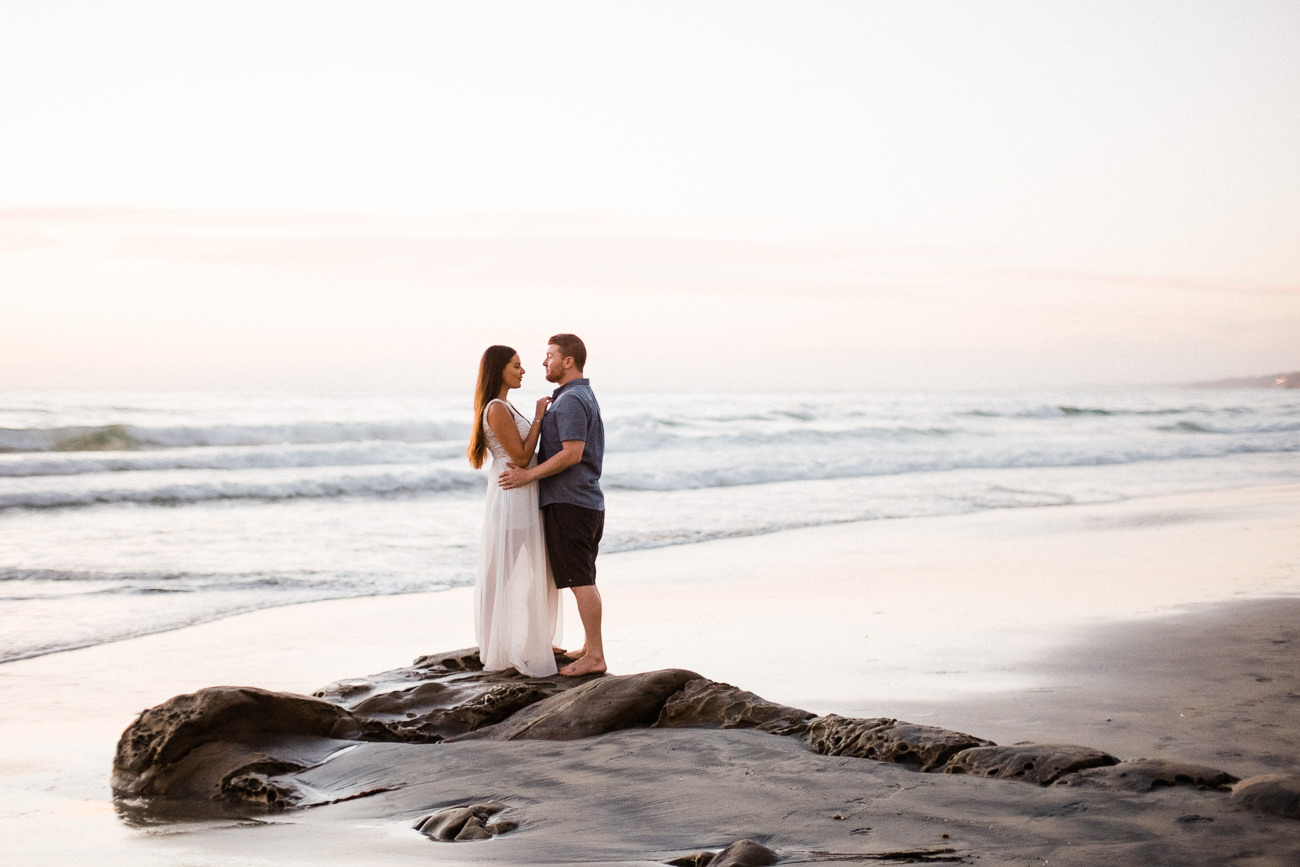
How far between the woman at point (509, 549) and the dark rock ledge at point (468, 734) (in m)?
0.18

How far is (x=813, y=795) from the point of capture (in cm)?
442

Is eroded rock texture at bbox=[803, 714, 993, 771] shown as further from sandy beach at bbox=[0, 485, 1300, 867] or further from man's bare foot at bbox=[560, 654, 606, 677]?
man's bare foot at bbox=[560, 654, 606, 677]

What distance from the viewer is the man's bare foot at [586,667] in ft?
22.5

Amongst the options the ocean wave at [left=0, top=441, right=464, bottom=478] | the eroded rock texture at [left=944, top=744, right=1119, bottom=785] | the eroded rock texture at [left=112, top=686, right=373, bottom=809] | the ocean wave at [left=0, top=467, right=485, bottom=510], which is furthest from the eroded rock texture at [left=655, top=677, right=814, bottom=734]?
the ocean wave at [left=0, top=441, right=464, bottom=478]

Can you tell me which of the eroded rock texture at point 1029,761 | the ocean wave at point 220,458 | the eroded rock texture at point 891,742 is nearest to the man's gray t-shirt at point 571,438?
the eroded rock texture at point 891,742

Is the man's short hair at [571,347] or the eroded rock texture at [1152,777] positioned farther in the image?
the man's short hair at [571,347]

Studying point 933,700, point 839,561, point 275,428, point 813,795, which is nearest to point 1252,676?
point 933,700

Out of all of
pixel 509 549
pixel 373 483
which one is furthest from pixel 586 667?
pixel 373 483

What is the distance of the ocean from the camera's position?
1156 centimetres

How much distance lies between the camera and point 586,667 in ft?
22.6

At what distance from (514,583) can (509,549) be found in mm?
211

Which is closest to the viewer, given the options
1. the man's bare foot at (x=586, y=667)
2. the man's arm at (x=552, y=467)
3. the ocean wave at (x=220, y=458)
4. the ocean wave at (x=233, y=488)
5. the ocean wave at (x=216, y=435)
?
the man's arm at (x=552, y=467)

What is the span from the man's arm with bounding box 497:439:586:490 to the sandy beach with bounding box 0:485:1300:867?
5.58 feet

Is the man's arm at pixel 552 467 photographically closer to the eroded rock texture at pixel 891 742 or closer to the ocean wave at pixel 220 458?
the eroded rock texture at pixel 891 742
